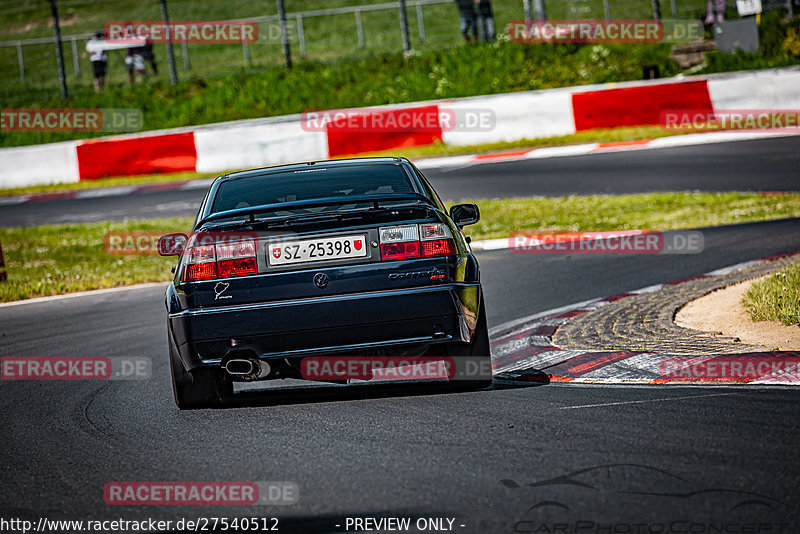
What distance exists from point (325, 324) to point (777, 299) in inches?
134

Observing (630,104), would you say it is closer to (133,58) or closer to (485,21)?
(485,21)

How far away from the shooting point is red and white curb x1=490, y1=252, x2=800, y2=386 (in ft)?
20.4

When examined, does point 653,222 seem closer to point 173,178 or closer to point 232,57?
point 173,178

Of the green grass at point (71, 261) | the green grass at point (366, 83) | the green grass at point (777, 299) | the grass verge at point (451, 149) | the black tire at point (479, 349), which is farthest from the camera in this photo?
the green grass at point (366, 83)

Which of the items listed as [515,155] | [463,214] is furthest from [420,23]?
[463,214]

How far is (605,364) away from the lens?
6.85m

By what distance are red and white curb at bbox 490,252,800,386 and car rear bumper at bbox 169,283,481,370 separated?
105 cm

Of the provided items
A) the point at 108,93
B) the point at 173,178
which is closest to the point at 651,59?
the point at 173,178

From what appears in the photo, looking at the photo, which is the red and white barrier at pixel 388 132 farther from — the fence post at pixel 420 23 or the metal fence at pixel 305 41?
the fence post at pixel 420 23

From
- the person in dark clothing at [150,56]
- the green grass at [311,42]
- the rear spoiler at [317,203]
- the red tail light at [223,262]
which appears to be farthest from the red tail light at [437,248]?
the person in dark clothing at [150,56]

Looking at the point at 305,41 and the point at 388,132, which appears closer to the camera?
the point at 388,132

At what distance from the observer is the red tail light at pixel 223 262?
5.99m

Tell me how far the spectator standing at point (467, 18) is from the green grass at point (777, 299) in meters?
17.2

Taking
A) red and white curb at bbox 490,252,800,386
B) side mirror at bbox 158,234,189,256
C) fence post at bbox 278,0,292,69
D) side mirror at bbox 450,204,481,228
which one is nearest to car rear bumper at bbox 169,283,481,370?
red and white curb at bbox 490,252,800,386
